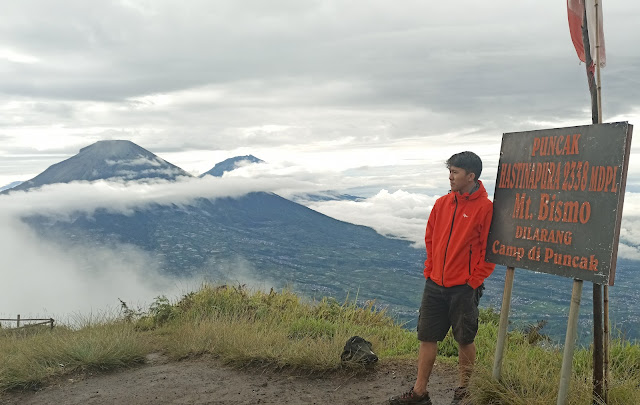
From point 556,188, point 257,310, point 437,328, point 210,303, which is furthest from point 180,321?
point 556,188

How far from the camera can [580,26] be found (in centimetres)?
461

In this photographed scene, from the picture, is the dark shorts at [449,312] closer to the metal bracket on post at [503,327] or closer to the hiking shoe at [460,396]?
the metal bracket on post at [503,327]

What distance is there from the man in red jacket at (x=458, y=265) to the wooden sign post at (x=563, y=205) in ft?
0.41

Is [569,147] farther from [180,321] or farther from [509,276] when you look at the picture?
[180,321]

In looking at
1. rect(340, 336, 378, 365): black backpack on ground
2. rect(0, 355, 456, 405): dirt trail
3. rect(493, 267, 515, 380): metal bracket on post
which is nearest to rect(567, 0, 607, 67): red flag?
rect(493, 267, 515, 380): metal bracket on post

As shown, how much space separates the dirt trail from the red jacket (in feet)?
4.48

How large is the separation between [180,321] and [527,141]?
640 centimetres

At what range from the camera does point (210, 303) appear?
9477mm

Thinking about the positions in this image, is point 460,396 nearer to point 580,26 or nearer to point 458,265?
point 458,265

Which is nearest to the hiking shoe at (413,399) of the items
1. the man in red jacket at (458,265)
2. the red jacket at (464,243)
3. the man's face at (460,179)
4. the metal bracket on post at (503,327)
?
the man in red jacket at (458,265)

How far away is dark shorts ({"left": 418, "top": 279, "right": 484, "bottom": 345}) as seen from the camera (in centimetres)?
450

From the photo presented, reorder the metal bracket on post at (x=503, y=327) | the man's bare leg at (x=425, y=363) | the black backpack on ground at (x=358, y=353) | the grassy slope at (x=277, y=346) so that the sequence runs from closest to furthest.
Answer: the metal bracket on post at (x=503, y=327), the grassy slope at (x=277, y=346), the man's bare leg at (x=425, y=363), the black backpack on ground at (x=358, y=353)

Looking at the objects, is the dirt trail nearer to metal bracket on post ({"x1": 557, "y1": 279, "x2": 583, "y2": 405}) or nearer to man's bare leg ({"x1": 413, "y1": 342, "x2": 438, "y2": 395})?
man's bare leg ({"x1": 413, "y1": 342, "x2": 438, "y2": 395})

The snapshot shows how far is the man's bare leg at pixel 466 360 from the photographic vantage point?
185 inches
